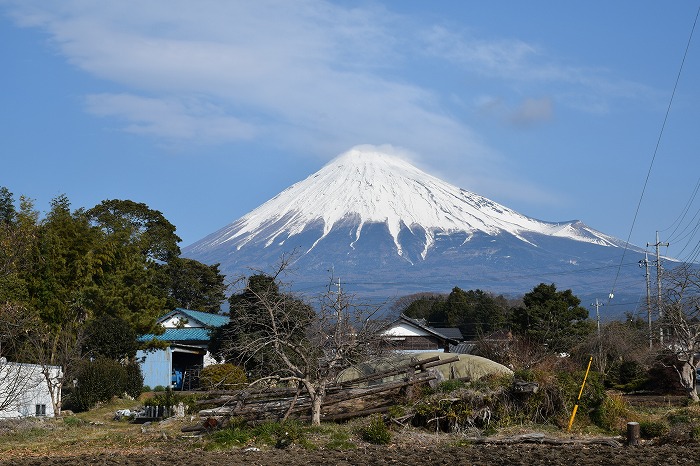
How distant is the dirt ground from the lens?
660 inches

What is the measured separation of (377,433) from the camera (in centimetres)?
2030

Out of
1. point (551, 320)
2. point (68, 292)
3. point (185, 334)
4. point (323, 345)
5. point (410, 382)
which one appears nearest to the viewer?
point (410, 382)

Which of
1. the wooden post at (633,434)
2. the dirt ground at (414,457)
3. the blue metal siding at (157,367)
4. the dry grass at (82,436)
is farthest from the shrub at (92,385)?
the wooden post at (633,434)

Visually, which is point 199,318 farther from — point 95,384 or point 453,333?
point 453,333

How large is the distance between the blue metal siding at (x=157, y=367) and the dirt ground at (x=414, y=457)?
26.8m

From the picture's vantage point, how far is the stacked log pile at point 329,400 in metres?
22.7

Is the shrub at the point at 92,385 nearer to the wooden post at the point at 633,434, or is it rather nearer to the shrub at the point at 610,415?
the shrub at the point at 610,415

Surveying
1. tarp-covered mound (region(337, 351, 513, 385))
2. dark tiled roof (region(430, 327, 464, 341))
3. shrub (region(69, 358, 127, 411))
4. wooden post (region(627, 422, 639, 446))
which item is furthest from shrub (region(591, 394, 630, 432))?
dark tiled roof (region(430, 327, 464, 341))

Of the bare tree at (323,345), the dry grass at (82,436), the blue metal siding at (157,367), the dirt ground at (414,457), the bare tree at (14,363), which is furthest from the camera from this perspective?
the blue metal siding at (157,367)

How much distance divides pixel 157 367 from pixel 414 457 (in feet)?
100

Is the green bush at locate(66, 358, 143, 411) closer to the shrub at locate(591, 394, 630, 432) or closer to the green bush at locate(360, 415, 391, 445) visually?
the green bush at locate(360, 415, 391, 445)

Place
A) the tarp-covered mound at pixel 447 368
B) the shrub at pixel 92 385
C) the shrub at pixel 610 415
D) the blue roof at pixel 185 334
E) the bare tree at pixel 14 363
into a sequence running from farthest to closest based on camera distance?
1. the blue roof at pixel 185 334
2. the shrub at pixel 92 385
3. the bare tree at pixel 14 363
4. the tarp-covered mound at pixel 447 368
5. the shrub at pixel 610 415

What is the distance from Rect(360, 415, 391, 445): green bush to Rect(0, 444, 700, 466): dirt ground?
80 centimetres

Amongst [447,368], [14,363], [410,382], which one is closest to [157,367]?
[14,363]
